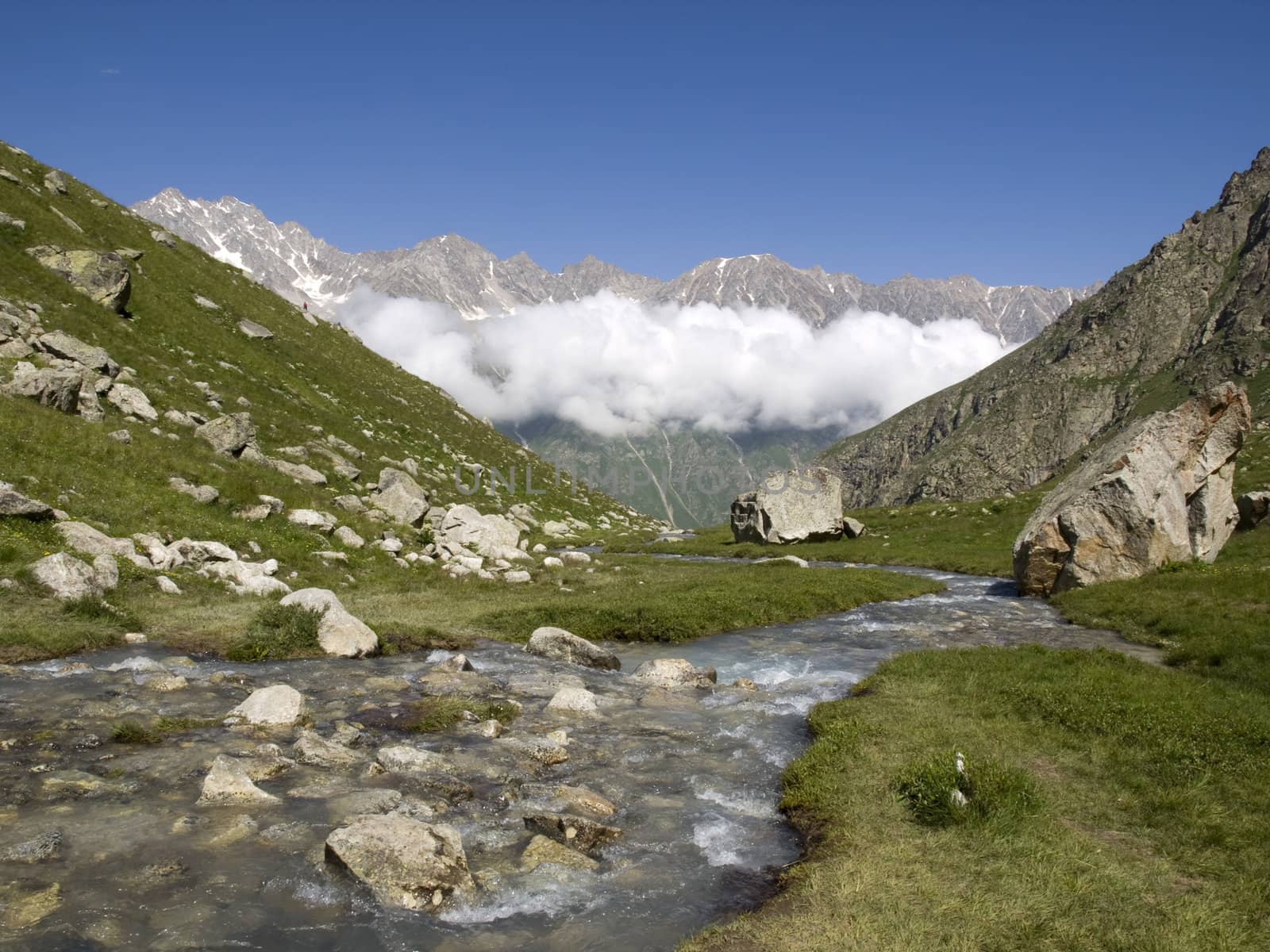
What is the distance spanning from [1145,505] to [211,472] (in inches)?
1643

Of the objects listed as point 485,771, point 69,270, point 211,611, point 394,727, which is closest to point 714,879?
point 485,771

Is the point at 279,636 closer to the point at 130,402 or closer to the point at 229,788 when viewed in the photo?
the point at 229,788

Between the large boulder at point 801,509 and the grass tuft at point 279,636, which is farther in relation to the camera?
the large boulder at point 801,509

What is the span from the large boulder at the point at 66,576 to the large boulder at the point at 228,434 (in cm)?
1786

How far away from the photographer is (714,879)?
9.80 meters

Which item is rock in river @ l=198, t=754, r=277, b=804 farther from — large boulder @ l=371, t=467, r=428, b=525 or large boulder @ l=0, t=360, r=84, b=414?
large boulder @ l=371, t=467, r=428, b=525

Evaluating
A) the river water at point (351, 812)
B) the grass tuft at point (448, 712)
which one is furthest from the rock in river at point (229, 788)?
the grass tuft at point (448, 712)

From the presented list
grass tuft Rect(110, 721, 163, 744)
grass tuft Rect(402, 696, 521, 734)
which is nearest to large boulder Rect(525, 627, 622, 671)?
grass tuft Rect(402, 696, 521, 734)

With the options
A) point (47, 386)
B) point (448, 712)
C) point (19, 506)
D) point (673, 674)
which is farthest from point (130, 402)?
point (673, 674)

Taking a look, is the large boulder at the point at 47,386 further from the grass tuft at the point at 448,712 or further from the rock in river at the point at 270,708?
the grass tuft at the point at 448,712

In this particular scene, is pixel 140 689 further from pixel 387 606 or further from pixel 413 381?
pixel 413 381

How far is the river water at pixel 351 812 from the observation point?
8172mm

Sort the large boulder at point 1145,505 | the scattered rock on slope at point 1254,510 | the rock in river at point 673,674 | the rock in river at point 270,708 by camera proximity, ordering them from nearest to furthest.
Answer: the rock in river at point 270,708, the rock in river at point 673,674, the large boulder at point 1145,505, the scattered rock on slope at point 1254,510

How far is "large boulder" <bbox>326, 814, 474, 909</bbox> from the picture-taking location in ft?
28.5
